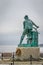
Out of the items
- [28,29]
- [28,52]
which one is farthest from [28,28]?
[28,52]

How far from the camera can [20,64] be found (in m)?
3.82

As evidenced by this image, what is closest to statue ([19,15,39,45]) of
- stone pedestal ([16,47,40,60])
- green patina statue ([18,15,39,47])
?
green patina statue ([18,15,39,47])

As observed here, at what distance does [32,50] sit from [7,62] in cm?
84

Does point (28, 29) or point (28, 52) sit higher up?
point (28, 29)

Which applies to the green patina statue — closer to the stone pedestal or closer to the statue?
the statue

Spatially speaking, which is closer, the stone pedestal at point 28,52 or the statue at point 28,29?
the stone pedestal at point 28,52

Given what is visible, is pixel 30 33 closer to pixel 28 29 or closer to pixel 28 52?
pixel 28 29

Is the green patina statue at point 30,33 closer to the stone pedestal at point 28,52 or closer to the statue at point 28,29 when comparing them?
the statue at point 28,29

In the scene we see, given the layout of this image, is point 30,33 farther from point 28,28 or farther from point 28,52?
point 28,52

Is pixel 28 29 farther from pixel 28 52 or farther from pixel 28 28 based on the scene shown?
pixel 28 52

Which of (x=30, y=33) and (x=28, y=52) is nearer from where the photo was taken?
(x=28, y=52)

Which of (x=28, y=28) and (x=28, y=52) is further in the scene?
→ (x=28, y=28)

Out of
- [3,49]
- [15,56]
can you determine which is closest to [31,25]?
[15,56]

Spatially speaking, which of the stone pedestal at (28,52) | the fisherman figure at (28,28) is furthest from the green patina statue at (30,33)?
the stone pedestal at (28,52)
